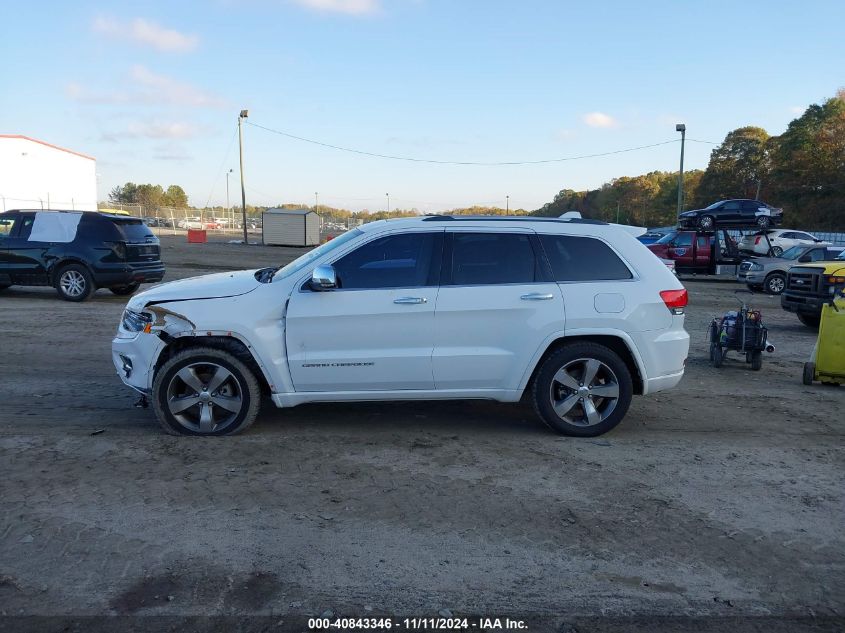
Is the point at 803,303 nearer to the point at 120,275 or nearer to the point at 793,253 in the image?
the point at 793,253

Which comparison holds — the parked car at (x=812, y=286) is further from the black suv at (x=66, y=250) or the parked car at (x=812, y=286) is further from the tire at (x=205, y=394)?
the black suv at (x=66, y=250)

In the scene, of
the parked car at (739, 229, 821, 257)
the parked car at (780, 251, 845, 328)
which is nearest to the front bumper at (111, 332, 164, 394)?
the parked car at (780, 251, 845, 328)

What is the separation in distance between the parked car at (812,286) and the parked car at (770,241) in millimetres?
9436

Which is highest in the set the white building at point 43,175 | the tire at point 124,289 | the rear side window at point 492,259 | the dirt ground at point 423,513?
the white building at point 43,175

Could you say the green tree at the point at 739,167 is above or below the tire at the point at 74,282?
above

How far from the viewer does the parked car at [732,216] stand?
25.2m

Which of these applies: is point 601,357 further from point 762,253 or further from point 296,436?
point 762,253

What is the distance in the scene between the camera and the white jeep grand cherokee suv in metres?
A: 5.35

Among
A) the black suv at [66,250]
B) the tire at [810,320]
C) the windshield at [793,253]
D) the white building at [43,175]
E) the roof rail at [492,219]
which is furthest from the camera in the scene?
the white building at [43,175]

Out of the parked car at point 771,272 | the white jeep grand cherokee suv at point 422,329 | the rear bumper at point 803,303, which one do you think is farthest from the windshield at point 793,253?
the white jeep grand cherokee suv at point 422,329

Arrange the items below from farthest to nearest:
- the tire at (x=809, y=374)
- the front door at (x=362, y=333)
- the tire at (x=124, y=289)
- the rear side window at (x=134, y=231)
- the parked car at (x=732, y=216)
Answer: the parked car at (x=732, y=216), the tire at (x=124, y=289), the rear side window at (x=134, y=231), the tire at (x=809, y=374), the front door at (x=362, y=333)

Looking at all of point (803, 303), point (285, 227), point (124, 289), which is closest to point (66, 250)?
point (124, 289)

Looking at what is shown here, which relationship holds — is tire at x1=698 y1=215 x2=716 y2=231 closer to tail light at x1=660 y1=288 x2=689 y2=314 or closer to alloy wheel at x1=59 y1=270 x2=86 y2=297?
alloy wheel at x1=59 y1=270 x2=86 y2=297

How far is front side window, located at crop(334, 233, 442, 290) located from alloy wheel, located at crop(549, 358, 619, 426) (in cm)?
133
